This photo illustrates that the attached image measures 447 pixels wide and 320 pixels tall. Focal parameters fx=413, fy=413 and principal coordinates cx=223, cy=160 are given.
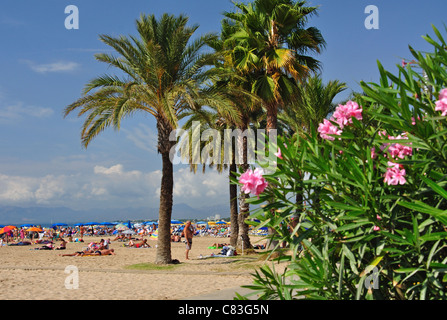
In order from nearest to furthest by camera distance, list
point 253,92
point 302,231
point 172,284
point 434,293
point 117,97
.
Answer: point 434,293 < point 302,231 < point 172,284 < point 117,97 < point 253,92

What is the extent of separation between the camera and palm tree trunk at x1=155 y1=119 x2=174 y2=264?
15.3 m

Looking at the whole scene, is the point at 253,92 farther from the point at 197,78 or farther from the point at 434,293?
the point at 434,293

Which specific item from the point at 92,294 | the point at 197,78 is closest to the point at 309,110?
the point at 197,78

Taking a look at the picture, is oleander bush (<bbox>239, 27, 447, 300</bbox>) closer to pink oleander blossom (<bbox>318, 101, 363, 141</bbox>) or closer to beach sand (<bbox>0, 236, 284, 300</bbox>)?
pink oleander blossom (<bbox>318, 101, 363, 141</bbox>)

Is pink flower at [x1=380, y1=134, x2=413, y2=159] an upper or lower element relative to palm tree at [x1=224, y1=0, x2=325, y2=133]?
lower

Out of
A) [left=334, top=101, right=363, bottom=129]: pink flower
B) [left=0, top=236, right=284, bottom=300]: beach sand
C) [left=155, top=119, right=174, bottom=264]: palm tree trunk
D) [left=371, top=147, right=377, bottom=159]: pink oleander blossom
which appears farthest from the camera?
[left=155, top=119, right=174, bottom=264]: palm tree trunk

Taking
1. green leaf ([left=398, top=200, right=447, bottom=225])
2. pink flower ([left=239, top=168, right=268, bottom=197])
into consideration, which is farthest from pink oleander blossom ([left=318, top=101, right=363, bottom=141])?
green leaf ([left=398, top=200, right=447, bottom=225])

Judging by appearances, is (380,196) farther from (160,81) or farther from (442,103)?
(160,81)

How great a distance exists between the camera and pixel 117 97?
14984 mm

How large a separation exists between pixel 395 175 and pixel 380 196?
18cm

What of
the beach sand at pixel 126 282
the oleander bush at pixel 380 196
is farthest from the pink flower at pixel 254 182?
the beach sand at pixel 126 282

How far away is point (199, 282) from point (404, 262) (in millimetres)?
8960

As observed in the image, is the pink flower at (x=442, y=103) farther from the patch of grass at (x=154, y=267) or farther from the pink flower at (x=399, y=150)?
the patch of grass at (x=154, y=267)

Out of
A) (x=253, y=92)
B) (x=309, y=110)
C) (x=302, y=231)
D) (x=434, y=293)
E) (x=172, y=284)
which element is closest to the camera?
Answer: (x=434, y=293)
